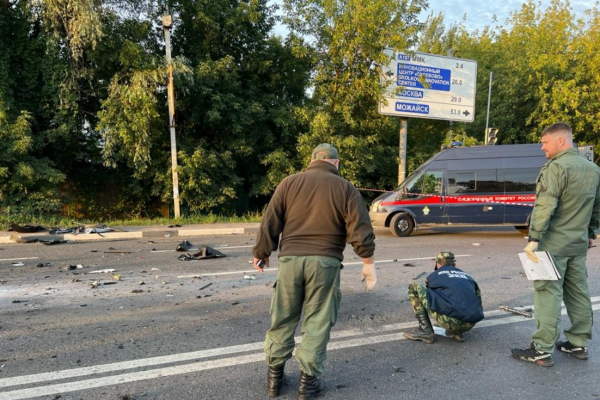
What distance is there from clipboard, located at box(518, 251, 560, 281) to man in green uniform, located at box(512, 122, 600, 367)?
5 centimetres

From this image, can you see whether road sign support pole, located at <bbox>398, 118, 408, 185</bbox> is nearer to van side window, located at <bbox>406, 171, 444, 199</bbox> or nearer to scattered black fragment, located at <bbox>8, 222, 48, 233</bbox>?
van side window, located at <bbox>406, 171, 444, 199</bbox>

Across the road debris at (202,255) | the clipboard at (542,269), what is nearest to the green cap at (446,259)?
the clipboard at (542,269)

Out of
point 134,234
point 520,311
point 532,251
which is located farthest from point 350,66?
point 532,251

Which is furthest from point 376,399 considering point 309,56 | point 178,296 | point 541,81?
point 541,81

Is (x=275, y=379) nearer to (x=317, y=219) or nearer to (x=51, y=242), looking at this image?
(x=317, y=219)

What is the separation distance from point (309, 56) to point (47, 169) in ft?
31.8

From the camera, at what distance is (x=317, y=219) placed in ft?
9.50

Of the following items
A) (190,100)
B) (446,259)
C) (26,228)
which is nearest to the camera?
(446,259)

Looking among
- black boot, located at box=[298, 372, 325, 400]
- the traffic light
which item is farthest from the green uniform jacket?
the traffic light

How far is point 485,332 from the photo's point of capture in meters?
4.06

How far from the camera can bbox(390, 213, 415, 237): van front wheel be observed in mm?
10992

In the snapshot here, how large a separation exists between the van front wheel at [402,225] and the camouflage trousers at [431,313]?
23.7ft

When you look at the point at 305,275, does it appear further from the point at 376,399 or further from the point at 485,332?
the point at 485,332

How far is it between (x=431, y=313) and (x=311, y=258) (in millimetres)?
1643
